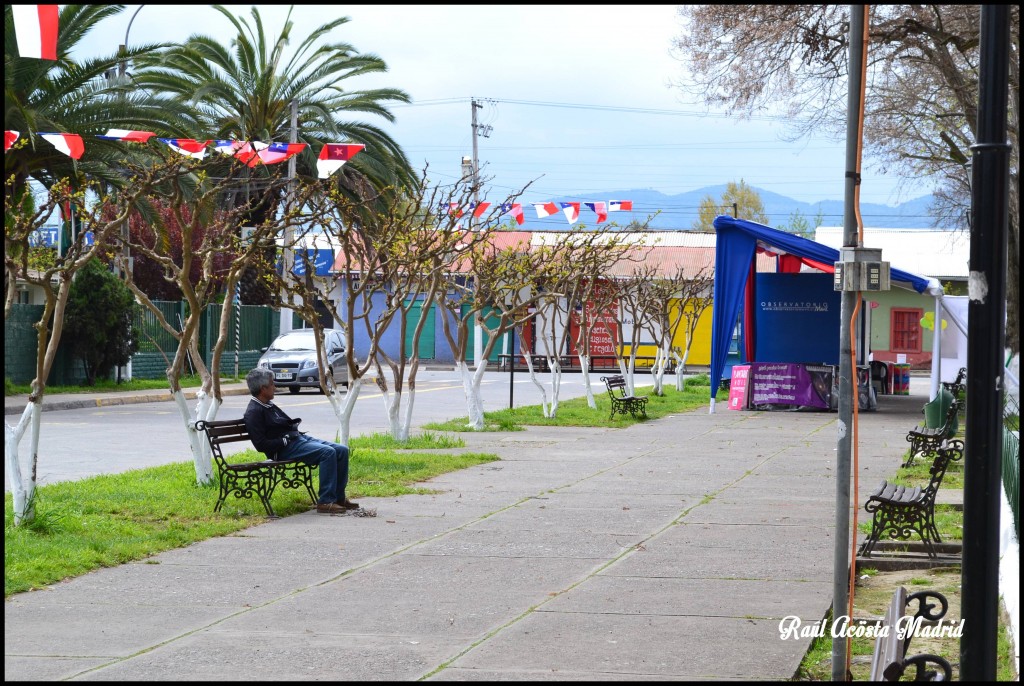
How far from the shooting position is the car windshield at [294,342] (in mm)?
31094

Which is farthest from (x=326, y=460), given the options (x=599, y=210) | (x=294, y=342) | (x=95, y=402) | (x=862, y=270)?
(x=294, y=342)

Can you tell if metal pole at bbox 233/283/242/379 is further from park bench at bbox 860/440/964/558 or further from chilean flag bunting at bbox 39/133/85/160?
park bench at bbox 860/440/964/558

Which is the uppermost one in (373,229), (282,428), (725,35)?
(725,35)

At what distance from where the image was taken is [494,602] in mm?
7266

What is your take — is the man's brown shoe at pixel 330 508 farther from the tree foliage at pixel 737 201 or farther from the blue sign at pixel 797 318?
the tree foliage at pixel 737 201

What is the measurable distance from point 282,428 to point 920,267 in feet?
148

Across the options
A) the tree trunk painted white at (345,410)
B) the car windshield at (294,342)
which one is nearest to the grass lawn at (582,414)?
the tree trunk painted white at (345,410)

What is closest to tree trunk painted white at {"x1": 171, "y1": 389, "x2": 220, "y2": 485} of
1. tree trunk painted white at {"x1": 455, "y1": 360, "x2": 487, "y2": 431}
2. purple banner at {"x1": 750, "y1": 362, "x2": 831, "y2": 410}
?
tree trunk painted white at {"x1": 455, "y1": 360, "x2": 487, "y2": 431}

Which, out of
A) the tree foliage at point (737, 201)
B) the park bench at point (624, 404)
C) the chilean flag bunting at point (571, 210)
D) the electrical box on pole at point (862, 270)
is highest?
the tree foliage at point (737, 201)

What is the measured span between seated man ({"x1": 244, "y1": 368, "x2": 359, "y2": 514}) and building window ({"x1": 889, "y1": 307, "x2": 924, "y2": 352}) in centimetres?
4095

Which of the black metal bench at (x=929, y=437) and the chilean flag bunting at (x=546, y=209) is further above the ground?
the chilean flag bunting at (x=546, y=209)

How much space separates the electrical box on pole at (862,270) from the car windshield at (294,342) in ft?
85.9

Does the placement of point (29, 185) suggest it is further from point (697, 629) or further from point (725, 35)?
point (697, 629)

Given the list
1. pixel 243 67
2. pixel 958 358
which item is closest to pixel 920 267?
pixel 958 358
